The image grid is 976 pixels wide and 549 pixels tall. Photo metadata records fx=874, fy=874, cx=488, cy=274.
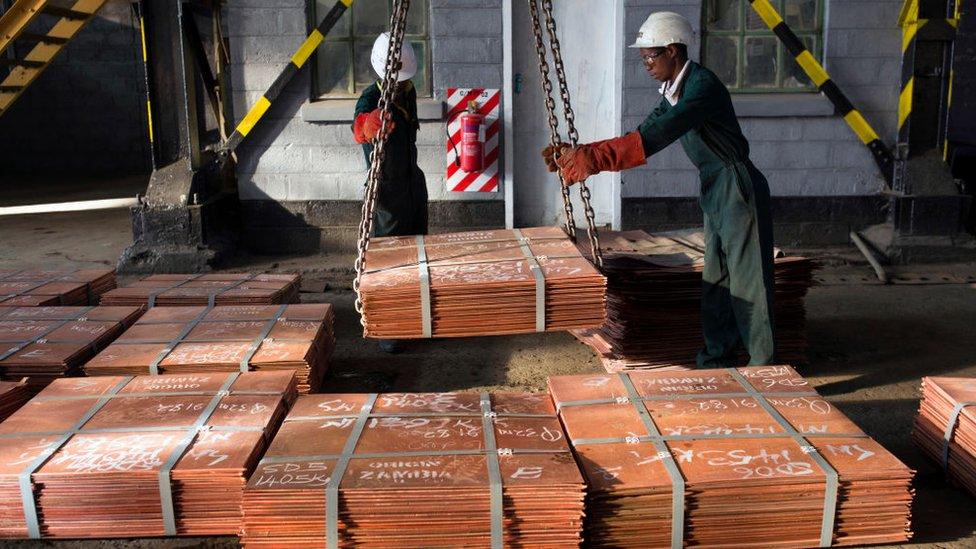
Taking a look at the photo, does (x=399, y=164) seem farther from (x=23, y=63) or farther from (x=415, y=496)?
(x=23, y=63)

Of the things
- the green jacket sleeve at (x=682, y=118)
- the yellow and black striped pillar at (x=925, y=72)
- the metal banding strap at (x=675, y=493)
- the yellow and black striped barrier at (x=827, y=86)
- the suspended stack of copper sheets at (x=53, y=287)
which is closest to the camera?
the metal banding strap at (x=675, y=493)

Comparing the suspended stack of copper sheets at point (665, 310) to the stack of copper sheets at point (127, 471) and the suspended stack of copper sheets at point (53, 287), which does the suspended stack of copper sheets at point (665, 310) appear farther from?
the suspended stack of copper sheets at point (53, 287)

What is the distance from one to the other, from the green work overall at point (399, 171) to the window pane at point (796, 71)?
4120 millimetres

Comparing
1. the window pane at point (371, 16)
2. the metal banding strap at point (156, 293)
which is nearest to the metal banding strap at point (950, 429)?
the metal banding strap at point (156, 293)

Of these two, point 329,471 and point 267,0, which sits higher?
point 267,0

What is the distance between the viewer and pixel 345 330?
251 inches

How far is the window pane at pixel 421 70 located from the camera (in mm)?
8398

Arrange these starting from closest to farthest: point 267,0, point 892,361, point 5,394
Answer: point 5,394 → point 892,361 → point 267,0

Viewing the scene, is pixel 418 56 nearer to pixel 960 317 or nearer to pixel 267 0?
pixel 267 0

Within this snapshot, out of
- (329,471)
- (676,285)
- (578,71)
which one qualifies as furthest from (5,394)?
(578,71)

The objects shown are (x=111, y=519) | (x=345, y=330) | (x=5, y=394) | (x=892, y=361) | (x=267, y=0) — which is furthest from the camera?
(x=267, y=0)

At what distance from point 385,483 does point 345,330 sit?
11.9 ft

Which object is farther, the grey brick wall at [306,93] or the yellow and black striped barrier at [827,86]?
the grey brick wall at [306,93]

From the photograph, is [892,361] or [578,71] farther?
[578,71]
